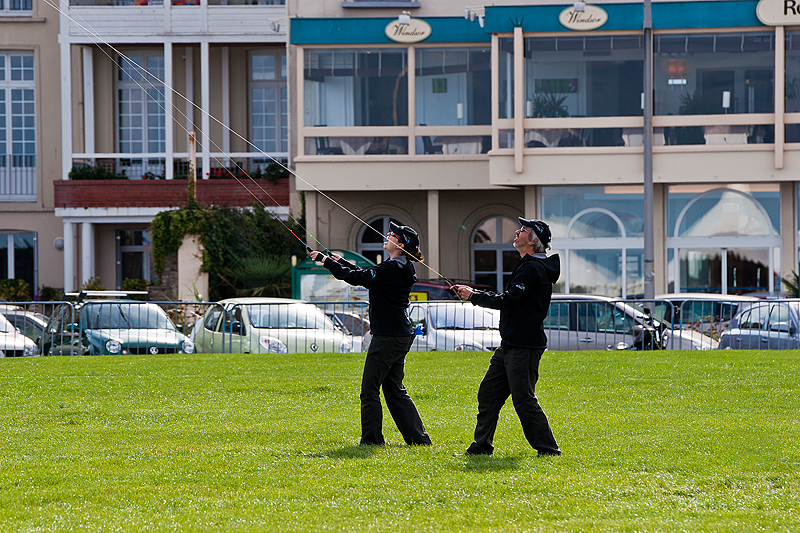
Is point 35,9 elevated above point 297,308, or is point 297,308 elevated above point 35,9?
point 35,9

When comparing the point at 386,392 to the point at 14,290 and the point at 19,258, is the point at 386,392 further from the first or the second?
the point at 19,258

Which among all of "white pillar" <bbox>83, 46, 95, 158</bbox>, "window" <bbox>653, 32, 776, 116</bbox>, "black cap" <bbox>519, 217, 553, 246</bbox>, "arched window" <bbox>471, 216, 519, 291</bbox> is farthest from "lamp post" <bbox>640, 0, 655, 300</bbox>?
"white pillar" <bbox>83, 46, 95, 158</bbox>

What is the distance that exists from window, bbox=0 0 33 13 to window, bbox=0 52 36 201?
4.44 feet

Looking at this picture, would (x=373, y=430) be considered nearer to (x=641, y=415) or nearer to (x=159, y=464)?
(x=159, y=464)

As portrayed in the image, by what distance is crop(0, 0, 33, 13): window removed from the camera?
100 feet

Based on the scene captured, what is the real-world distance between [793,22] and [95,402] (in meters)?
20.1

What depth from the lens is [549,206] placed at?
25.1 metres

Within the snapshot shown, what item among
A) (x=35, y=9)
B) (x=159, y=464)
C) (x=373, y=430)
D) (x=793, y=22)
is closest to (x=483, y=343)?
(x=373, y=430)

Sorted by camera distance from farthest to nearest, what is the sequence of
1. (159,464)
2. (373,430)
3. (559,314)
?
(559,314), (373,430), (159,464)

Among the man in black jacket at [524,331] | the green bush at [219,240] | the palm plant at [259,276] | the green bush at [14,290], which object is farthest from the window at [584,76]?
the man in black jacket at [524,331]

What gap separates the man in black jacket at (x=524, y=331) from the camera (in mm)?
6793

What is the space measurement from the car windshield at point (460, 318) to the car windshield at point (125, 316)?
15.0ft

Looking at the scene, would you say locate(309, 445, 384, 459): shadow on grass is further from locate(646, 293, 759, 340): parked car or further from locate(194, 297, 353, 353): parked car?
locate(646, 293, 759, 340): parked car

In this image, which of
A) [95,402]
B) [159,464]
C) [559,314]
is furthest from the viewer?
[559,314]
